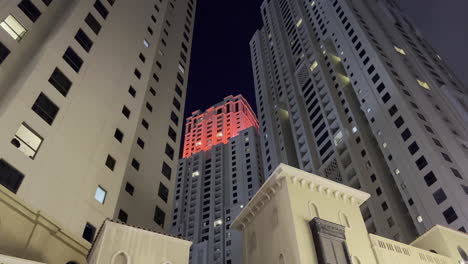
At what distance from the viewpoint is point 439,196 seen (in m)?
41.8

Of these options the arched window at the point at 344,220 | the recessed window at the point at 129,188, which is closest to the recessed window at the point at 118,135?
the recessed window at the point at 129,188

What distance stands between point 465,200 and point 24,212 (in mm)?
37417

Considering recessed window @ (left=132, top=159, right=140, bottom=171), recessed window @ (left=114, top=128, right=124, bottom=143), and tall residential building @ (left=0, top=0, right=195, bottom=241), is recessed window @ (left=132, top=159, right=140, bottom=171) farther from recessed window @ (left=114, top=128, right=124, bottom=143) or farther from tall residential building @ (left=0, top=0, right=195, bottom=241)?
recessed window @ (left=114, top=128, right=124, bottom=143)

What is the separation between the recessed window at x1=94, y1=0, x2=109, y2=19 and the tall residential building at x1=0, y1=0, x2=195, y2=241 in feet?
0.39

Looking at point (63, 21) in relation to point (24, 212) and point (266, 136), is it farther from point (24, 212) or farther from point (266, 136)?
point (266, 136)

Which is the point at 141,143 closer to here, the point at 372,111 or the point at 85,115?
the point at 85,115

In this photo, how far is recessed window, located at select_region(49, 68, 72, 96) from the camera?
25.5m

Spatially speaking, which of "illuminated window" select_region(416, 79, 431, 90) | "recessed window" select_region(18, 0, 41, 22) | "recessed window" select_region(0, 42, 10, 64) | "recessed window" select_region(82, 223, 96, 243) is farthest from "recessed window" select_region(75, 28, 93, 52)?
"illuminated window" select_region(416, 79, 431, 90)

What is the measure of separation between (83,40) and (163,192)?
12.8 meters

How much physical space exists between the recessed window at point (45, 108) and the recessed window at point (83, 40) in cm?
671

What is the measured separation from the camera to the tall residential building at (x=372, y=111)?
4512cm

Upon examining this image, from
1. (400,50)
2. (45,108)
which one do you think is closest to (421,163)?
(400,50)

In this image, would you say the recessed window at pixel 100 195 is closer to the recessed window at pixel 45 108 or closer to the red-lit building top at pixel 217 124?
the recessed window at pixel 45 108

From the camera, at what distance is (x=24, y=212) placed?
790 inches
